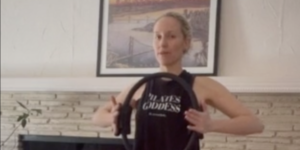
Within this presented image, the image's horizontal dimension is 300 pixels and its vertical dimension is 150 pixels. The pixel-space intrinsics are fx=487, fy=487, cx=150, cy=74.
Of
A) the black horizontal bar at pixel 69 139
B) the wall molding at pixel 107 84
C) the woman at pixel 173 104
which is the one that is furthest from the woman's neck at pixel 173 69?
the black horizontal bar at pixel 69 139

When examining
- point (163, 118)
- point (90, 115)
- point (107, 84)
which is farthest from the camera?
point (90, 115)

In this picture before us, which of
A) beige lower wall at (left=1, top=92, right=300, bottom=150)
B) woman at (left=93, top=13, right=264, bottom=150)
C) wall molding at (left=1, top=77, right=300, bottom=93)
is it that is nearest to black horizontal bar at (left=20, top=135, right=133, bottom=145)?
beige lower wall at (left=1, top=92, right=300, bottom=150)

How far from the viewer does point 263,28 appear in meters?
2.22

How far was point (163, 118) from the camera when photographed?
4.50 ft

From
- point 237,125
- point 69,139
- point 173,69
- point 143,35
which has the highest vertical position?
point 143,35

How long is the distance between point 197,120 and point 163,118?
0.14 metres

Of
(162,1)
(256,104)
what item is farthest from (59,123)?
(256,104)

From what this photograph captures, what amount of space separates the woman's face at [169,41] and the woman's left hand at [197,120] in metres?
0.21

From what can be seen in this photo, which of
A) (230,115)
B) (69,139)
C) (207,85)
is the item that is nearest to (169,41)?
(207,85)

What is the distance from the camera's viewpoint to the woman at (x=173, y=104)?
1347 millimetres

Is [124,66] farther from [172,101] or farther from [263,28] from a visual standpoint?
[172,101]

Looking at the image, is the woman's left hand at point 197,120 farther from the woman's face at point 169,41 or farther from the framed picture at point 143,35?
the framed picture at point 143,35

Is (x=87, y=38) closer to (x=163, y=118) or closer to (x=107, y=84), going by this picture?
(x=107, y=84)

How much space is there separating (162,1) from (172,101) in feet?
3.72
